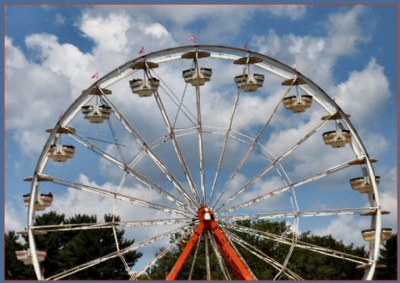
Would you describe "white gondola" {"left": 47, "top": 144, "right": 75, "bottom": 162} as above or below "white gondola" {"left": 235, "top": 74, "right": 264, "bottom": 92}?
below

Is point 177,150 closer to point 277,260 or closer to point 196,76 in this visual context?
point 196,76

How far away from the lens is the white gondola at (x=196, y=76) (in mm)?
34500

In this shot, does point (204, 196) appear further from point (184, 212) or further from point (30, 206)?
point (30, 206)

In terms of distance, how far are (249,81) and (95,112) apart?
624 centimetres

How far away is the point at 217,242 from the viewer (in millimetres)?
32656

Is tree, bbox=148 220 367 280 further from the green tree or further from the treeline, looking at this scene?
the green tree

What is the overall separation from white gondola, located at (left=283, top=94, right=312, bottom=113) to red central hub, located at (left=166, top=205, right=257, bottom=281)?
5666 mm

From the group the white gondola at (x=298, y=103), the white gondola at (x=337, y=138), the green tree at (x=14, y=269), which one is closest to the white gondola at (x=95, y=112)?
the white gondola at (x=298, y=103)

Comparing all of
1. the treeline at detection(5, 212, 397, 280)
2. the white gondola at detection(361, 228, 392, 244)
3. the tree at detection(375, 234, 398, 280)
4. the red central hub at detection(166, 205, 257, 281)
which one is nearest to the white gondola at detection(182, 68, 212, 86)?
the red central hub at detection(166, 205, 257, 281)

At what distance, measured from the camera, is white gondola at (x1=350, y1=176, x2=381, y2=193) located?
112 feet

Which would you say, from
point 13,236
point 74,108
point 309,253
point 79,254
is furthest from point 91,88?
point 309,253

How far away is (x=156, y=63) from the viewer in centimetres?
3394

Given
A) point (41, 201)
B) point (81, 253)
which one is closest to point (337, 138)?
point (41, 201)

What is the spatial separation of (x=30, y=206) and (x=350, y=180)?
12.7 metres
